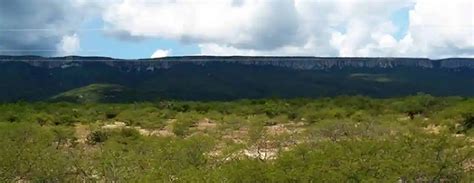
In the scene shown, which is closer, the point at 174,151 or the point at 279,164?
the point at 279,164

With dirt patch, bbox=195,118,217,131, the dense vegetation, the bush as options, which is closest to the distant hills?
dirt patch, bbox=195,118,217,131

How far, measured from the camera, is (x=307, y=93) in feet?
531

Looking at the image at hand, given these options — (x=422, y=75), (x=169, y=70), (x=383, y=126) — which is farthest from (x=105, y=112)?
(x=422, y=75)

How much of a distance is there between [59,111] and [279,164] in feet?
165

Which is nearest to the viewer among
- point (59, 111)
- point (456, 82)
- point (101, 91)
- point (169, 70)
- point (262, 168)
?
point (262, 168)

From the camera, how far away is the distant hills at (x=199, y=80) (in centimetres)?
15588

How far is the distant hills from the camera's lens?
155875 mm

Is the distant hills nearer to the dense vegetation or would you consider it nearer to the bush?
the bush

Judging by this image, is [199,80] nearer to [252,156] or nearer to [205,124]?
[205,124]

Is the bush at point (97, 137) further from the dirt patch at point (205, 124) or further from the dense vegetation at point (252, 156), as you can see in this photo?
the dirt patch at point (205, 124)

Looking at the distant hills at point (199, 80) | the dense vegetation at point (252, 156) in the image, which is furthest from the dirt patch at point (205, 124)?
the distant hills at point (199, 80)

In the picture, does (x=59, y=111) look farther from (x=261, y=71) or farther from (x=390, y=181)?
(x=261, y=71)

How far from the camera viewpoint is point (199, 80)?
177 m

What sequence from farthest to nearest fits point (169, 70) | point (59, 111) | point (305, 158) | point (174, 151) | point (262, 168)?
point (169, 70) < point (59, 111) < point (174, 151) < point (305, 158) < point (262, 168)
